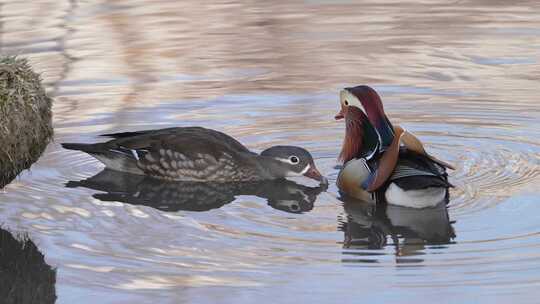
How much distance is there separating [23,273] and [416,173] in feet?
8.60

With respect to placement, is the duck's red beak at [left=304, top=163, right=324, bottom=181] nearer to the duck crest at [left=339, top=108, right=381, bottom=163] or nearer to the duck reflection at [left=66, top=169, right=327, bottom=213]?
the duck reflection at [left=66, top=169, right=327, bottom=213]

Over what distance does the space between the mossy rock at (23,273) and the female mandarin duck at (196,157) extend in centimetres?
200

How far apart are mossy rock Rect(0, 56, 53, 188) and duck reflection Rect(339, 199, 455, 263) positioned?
202 cm

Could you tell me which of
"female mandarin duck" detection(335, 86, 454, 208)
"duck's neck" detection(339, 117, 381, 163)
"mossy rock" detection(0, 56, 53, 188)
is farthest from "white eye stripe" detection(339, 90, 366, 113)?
"mossy rock" detection(0, 56, 53, 188)

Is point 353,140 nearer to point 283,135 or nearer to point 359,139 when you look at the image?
point 359,139

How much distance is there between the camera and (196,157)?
9.72 meters

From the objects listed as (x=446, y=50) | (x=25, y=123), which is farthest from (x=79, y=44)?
(x=25, y=123)

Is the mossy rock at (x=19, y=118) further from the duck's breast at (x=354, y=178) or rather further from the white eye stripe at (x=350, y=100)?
the white eye stripe at (x=350, y=100)

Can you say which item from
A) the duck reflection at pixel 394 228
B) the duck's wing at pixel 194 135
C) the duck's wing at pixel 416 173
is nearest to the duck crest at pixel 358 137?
the duck reflection at pixel 394 228

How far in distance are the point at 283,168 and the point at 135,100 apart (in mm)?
2674

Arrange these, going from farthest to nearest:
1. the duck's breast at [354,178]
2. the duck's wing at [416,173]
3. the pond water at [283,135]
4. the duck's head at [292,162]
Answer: the duck's head at [292,162], the duck's breast at [354,178], the duck's wing at [416,173], the pond water at [283,135]

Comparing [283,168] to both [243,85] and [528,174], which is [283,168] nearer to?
[528,174]

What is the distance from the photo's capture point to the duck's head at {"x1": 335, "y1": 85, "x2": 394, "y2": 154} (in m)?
9.30

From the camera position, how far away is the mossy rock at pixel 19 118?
8.15m
